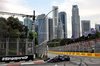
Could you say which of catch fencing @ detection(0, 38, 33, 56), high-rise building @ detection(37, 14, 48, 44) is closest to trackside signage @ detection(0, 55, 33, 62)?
catch fencing @ detection(0, 38, 33, 56)

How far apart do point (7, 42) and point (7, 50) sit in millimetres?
1237

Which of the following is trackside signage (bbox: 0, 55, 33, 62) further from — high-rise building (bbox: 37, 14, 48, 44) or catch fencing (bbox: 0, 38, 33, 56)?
high-rise building (bbox: 37, 14, 48, 44)

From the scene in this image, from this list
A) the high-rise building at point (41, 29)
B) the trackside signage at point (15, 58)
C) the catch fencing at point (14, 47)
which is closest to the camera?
the catch fencing at point (14, 47)

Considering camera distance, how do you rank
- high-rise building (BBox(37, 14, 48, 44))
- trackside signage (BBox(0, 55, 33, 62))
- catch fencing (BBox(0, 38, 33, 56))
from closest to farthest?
1. catch fencing (BBox(0, 38, 33, 56))
2. trackside signage (BBox(0, 55, 33, 62))
3. high-rise building (BBox(37, 14, 48, 44))

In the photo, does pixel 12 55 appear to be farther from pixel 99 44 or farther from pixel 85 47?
pixel 85 47

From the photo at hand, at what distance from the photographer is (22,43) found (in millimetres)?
23250

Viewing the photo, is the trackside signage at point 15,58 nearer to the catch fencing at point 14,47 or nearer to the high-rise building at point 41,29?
the catch fencing at point 14,47

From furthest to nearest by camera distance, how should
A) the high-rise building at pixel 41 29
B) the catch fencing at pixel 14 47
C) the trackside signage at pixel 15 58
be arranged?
the high-rise building at pixel 41 29
the trackside signage at pixel 15 58
the catch fencing at pixel 14 47

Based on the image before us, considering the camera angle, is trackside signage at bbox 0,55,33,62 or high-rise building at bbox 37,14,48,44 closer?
trackside signage at bbox 0,55,33,62

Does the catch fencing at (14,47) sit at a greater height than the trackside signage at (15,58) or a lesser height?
greater

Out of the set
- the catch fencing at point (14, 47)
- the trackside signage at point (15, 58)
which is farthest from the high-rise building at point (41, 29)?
the trackside signage at point (15, 58)

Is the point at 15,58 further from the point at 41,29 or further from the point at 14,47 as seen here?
the point at 41,29

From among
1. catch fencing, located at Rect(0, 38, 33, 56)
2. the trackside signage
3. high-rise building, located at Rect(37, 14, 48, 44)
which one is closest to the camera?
catch fencing, located at Rect(0, 38, 33, 56)

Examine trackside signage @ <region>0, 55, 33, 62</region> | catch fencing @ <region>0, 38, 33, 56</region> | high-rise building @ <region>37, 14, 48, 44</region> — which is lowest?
trackside signage @ <region>0, 55, 33, 62</region>
